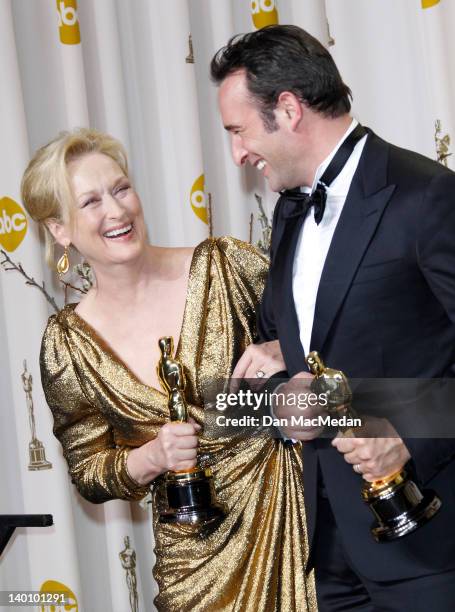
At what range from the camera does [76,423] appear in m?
2.03

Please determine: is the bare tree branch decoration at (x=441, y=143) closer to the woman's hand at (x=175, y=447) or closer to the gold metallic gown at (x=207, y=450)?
the gold metallic gown at (x=207, y=450)

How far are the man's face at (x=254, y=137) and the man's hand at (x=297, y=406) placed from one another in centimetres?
38

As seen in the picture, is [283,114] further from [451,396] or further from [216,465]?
[216,465]

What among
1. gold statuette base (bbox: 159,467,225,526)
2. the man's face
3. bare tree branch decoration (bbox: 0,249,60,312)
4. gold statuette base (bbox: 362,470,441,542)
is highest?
bare tree branch decoration (bbox: 0,249,60,312)

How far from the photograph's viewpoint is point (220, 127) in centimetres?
274

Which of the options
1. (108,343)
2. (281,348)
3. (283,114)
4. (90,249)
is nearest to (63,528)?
(108,343)

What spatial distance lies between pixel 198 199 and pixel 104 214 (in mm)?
720

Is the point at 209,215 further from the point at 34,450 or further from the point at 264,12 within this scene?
the point at 34,450

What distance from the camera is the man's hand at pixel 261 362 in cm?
163

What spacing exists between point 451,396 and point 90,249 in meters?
0.89

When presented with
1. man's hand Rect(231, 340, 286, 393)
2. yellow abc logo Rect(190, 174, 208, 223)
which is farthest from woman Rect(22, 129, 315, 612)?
yellow abc logo Rect(190, 174, 208, 223)

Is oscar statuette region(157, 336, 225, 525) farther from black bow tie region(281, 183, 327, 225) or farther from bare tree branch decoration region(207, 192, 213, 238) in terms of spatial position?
bare tree branch decoration region(207, 192, 213, 238)

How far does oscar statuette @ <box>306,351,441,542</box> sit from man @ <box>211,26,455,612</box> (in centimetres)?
2

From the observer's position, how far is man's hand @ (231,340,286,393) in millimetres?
1627
